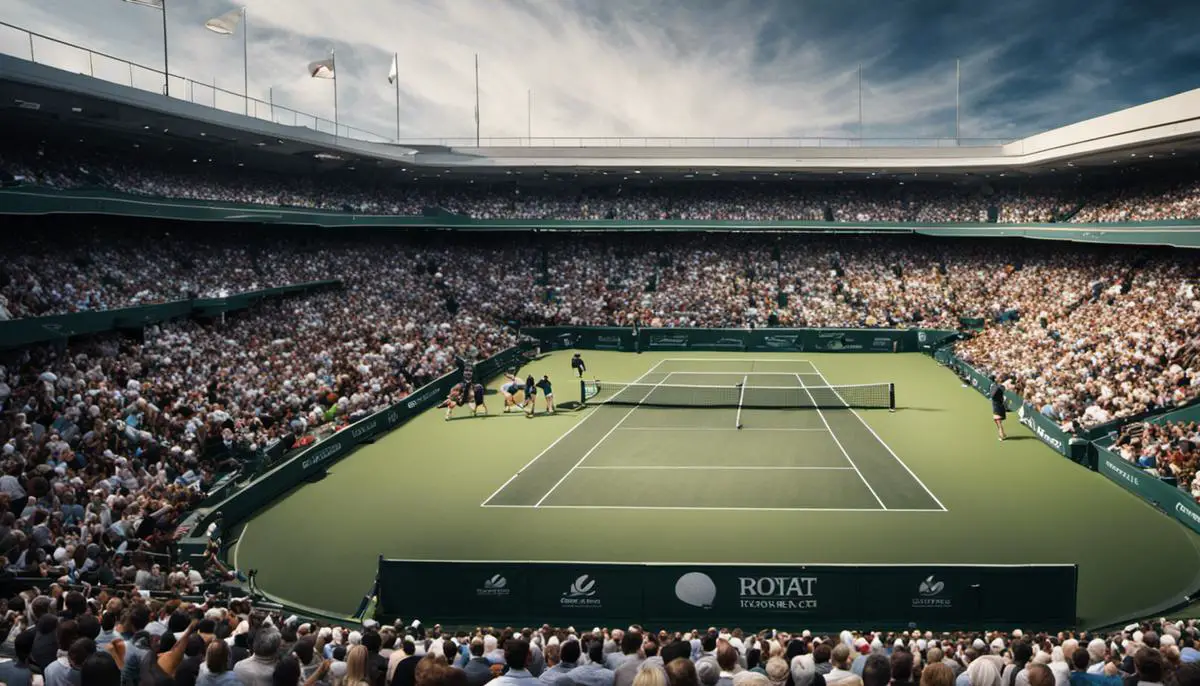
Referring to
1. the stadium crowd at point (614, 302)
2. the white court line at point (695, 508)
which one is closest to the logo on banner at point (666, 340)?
the stadium crowd at point (614, 302)

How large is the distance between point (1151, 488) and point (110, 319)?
29840mm

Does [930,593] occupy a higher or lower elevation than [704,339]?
lower

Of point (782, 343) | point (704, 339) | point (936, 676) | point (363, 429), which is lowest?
point (363, 429)

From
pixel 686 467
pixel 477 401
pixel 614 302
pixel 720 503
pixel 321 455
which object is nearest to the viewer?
pixel 720 503

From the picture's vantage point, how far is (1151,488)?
20031 millimetres

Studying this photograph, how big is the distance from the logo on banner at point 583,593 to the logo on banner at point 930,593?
17.5 feet

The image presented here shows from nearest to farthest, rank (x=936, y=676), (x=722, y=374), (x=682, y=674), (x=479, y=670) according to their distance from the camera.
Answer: (x=682, y=674), (x=936, y=676), (x=479, y=670), (x=722, y=374)

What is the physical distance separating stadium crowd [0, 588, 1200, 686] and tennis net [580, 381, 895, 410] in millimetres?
22472

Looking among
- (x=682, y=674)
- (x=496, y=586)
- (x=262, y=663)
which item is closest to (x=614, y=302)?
(x=496, y=586)

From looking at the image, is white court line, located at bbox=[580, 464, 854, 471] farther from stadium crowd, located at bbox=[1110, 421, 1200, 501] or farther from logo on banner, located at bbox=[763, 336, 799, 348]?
logo on banner, located at bbox=[763, 336, 799, 348]

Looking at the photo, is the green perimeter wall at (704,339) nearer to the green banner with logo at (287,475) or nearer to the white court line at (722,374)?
the white court line at (722,374)

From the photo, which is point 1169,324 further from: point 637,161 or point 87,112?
point 87,112

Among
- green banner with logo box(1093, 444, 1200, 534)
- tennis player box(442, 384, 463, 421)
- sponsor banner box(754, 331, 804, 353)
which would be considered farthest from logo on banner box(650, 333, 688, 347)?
green banner with logo box(1093, 444, 1200, 534)

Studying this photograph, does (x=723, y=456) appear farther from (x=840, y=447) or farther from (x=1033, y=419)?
(x=1033, y=419)
